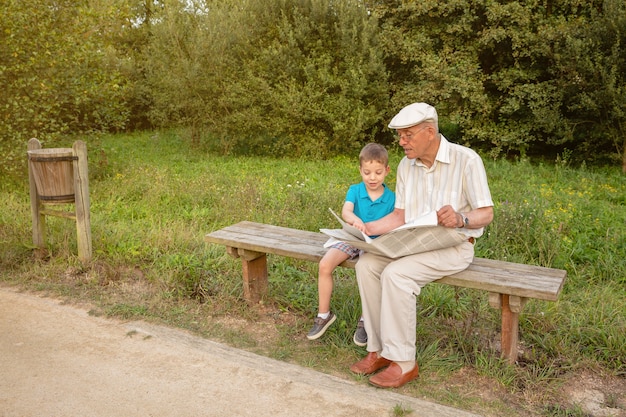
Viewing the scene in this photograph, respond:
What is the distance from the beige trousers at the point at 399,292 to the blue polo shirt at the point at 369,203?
0.43m

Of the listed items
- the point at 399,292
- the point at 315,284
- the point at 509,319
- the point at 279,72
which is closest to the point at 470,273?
the point at 509,319

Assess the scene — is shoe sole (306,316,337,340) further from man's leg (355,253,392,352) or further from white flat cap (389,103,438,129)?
white flat cap (389,103,438,129)

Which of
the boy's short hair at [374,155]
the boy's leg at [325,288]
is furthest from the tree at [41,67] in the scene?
the boy's short hair at [374,155]

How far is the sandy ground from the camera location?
3.21 metres

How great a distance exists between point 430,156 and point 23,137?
23.8 ft

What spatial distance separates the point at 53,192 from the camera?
216 inches

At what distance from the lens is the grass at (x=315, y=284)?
363 cm

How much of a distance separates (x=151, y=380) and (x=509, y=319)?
7.12 ft

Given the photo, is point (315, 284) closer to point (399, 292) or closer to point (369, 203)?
point (369, 203)

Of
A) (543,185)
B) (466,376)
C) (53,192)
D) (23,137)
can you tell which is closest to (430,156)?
(466,376)

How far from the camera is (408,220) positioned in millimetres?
3779

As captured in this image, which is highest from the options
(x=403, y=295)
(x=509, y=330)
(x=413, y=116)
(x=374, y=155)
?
(x=413, y=116)

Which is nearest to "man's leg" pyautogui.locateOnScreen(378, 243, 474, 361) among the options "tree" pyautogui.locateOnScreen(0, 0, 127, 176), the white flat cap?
the white flat cap

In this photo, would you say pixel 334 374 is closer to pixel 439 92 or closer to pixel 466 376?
pixel 466 376
